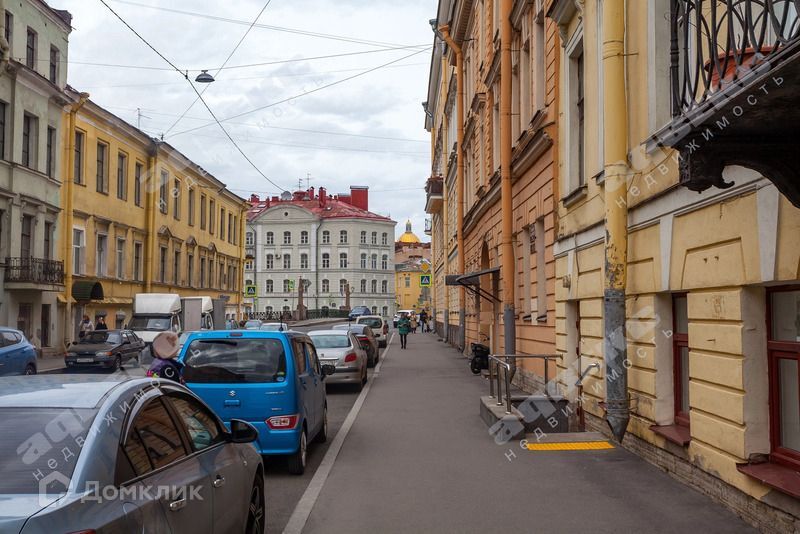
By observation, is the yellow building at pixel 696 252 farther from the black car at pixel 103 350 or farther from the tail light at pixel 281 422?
the black car at pixel 103 350

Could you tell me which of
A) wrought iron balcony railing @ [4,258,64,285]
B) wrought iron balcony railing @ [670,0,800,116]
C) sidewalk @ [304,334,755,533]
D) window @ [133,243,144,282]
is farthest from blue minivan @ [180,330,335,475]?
window @ [133,243,144,282]

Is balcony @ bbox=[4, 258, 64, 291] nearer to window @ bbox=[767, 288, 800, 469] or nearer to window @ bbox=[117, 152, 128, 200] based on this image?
window @ bbox=[117, 152, 128, 200]

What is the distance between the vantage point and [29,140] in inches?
1174

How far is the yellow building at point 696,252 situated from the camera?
5.43m

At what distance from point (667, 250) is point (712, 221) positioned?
45.0 inches

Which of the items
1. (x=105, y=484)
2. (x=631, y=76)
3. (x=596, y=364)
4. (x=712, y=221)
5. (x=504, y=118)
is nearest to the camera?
(x=105, y=484)

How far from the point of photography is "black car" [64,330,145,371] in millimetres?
23766

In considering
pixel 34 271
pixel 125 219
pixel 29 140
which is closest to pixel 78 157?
pixel 29 140

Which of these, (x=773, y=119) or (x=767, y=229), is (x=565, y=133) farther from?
(x=773, y=119)

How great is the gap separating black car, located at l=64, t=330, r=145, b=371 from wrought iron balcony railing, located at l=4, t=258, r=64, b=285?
16.1ft

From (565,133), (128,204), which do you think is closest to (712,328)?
(565,133)

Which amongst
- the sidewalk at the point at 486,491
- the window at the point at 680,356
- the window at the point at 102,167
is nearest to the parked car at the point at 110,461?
the sidewalk at the point at 486,491

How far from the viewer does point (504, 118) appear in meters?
17.8

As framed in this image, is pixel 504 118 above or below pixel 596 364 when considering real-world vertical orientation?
above
